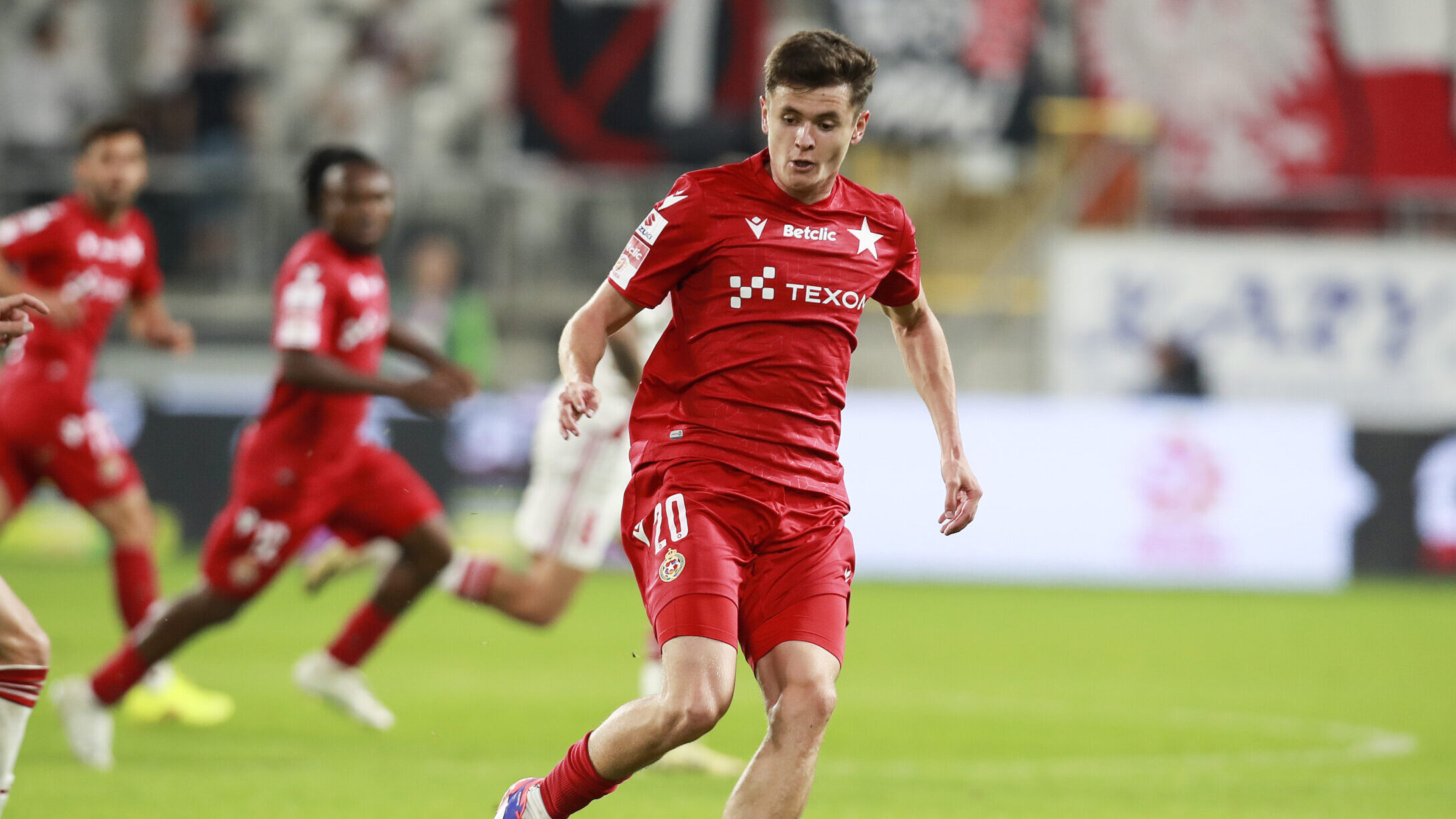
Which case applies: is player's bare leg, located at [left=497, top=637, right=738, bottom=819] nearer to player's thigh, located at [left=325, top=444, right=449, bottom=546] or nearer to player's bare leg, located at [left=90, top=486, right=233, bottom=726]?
player's thigh, located at [left=325, top=444, right=449, bottom=546]

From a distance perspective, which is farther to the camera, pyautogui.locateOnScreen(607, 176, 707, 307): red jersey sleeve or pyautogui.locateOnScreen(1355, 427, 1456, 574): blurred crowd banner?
pyautogui.locateOnScreen(1355, 427, 1456, 574): blurred crowd banner

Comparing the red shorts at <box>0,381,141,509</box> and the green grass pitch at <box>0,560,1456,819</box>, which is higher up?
the red shorts at <box>0,381,141,509</box>

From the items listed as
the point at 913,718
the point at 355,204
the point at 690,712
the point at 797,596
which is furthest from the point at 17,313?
the point at 913,718

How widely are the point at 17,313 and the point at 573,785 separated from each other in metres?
1.78

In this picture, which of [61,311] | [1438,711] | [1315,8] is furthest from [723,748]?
[1315,8]

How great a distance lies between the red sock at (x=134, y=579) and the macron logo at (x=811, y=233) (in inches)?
177

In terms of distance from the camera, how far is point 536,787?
4.77 metres

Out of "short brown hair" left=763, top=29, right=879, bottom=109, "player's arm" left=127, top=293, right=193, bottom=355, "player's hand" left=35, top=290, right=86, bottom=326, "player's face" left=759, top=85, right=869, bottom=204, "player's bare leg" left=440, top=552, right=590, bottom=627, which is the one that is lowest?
"player's bare leg" left=440, top=552, right=590, bottom=627

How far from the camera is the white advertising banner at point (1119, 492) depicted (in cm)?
1611

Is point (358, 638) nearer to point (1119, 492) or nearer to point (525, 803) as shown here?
point (525, 803)

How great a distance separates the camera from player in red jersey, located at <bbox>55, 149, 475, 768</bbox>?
7289 mm

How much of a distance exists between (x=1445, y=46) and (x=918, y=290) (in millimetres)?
18503

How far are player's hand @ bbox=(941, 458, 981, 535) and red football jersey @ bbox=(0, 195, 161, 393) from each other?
4.57m

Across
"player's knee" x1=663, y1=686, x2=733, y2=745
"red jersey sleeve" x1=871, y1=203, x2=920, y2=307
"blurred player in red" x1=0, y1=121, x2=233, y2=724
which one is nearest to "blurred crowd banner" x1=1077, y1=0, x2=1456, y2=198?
"blurred player in red" x1=0, y1=121, x2=233, y2=724
